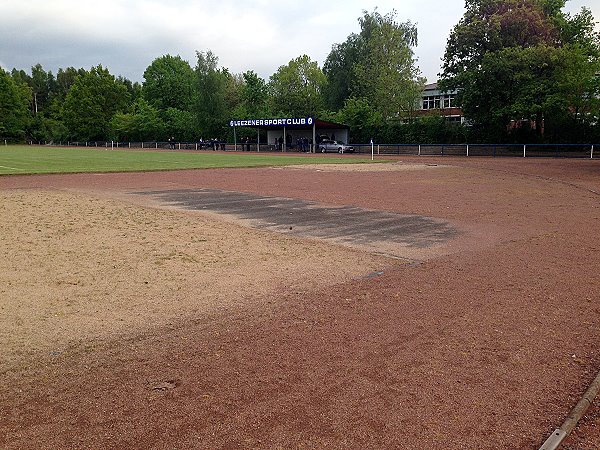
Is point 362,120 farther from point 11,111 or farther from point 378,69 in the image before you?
point 11,111

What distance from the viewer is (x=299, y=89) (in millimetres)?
84250

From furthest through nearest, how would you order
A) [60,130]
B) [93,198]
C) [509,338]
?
[60,130] → [93,198] → [509,338]

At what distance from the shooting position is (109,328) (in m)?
5.22

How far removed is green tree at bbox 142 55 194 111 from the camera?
10247 cm

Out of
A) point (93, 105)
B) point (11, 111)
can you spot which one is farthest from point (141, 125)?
point (11, 111)

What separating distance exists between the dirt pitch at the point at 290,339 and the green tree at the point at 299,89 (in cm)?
7443

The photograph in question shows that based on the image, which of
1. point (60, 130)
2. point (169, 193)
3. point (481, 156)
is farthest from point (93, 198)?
point (60, 130)

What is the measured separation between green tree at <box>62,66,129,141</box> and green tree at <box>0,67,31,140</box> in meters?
12.2

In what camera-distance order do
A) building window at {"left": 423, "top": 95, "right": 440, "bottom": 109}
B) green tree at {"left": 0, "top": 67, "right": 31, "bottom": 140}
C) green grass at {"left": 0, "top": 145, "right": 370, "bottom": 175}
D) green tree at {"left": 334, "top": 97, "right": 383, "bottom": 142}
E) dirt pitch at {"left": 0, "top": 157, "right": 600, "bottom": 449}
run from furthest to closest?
green tree at {"left": 0, "top": 67, "right": 31, "bottom": 140}, building window at {"left": 423, "top": 95, "right": 440, "bottom": 109}, green tree at {"left": 334, "top": 97, "right": 383, "bottom": 142}, green grass at {"left": 0, "top": 145, "right": 370, "bottom": 175}, dirt pitch at {"left": 0, "top": 157, "right": 600, "bottom": 449}

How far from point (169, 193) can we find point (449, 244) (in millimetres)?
11025

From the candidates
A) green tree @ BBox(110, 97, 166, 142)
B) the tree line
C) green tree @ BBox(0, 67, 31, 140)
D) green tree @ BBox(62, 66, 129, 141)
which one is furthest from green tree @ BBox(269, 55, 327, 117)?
green tree @ BBox(0, 67, 31, 140)

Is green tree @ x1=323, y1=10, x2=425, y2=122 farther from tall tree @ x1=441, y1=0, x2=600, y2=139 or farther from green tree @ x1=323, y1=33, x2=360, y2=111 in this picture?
tall tree @ x1=441, y1=0, x2=600, y2=139

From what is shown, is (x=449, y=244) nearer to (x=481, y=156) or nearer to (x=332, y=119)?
(x=481, y=156)

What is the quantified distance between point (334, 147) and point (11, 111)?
79464mm
